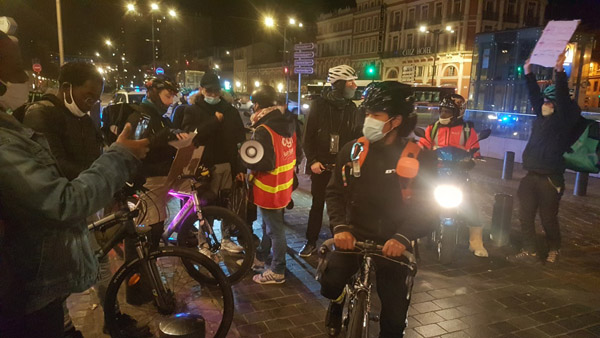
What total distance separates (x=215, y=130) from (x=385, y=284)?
333 cm

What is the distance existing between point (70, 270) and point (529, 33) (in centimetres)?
1834

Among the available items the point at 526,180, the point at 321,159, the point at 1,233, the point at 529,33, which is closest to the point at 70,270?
the point at 1,233

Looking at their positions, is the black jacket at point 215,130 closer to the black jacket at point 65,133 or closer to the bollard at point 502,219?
the black jacket at point 65,133

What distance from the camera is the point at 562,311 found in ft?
14.1

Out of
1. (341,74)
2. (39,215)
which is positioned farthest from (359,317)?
(341,74)

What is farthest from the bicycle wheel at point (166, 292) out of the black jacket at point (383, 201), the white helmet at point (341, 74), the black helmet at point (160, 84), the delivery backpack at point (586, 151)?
the delivery backpack at point (586, 151)

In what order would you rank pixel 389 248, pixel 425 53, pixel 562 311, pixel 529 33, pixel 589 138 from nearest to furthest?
pixel 389 248, pixel 562 311, pixel 589 138, pixel 529 33, pixel 425 53

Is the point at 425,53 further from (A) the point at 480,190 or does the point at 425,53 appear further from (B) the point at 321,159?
(B) the point at 321,159

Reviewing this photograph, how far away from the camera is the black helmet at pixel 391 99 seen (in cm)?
278

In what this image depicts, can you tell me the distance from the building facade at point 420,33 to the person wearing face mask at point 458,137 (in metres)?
39.1

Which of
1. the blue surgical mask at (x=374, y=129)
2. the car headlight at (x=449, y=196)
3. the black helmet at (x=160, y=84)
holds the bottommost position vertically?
the car headlight at (x=449, y=196)

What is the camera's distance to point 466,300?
4512 mm

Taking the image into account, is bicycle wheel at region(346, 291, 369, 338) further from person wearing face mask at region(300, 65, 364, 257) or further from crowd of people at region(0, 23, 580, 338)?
person wearing face mask at region(300, 65, 364, 257)

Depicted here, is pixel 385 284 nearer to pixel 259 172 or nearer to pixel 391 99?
pixel 391 99
